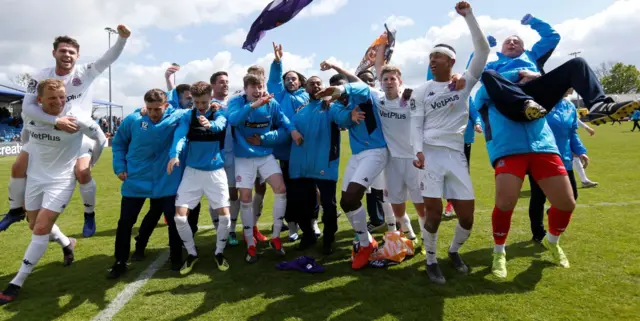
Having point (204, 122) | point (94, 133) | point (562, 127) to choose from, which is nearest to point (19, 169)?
point (94, 133)

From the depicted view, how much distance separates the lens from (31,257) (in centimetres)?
392

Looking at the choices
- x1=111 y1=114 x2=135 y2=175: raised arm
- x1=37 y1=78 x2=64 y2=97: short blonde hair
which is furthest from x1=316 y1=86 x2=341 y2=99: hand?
x1=37 y1=78 x2=64 y2=97: short blonde hair

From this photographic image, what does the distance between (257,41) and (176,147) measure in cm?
305

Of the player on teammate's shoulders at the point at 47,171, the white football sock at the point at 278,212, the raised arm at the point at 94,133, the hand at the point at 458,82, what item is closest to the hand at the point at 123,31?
the player on teammate's shoulders at the point at 47,171

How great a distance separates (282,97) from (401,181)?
7.12ft

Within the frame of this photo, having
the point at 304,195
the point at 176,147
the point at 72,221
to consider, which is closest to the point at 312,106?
the point at 304,195

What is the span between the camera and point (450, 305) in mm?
3312

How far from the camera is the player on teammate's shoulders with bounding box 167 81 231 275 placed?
4.45 meters

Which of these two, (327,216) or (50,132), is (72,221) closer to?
(50,132)

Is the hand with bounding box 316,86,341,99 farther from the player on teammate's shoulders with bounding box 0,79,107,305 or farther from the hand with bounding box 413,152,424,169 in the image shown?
the player on teammate's shoulders with bounding box 0,79,107,305

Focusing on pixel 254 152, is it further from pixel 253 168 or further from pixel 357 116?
pixel 357 116

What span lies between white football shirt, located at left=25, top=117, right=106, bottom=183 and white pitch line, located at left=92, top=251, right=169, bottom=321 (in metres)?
1.37

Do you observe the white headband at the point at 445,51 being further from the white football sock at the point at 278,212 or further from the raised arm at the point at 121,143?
the raised arm at the point at 121,143

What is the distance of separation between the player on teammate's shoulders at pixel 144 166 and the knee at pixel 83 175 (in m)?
0.38
